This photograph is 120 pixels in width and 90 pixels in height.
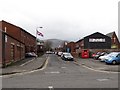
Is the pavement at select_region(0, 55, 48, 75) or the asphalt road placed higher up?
the pavement at select_region(0, 55, 48, 75)

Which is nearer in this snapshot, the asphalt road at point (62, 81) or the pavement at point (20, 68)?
the asphalt road at point (62, 81)

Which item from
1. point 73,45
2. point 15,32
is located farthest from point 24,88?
point 73,45

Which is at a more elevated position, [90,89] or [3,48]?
[3,48]

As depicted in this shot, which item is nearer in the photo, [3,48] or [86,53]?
[3,48]

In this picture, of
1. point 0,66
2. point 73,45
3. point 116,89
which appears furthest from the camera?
point 73,45

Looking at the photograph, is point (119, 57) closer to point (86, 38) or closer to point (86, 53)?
point (86, 53)

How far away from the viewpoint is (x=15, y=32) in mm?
64438

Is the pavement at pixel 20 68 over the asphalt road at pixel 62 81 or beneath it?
over

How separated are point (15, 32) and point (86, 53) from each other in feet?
59.0

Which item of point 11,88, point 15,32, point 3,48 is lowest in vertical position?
point 11,88

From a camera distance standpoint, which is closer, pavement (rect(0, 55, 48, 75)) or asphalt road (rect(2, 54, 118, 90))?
asphalt road (rect(2, 54, 118, 90))

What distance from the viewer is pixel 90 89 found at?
11883 mm

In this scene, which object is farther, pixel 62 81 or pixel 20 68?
pixel 20 68

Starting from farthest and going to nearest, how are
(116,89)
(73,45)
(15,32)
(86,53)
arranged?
(73,45)
(15,32)
(86,53)
(116,89)
